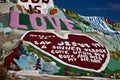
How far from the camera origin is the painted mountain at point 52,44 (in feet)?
82.1

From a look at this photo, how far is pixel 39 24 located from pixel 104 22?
1311cm

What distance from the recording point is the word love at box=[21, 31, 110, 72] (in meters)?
27.1

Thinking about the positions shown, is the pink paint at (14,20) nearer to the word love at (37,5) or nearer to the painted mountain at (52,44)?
the painted mountain at (52,44)

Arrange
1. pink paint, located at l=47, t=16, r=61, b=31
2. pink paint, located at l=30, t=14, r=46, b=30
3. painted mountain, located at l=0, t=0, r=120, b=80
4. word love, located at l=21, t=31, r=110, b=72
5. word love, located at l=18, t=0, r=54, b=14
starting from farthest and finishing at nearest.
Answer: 1. word love, located at l=18, t=0, r=54, b=14
2. pink paint, located at l=47, t=16, r=61, b=31
3. pink paint, located at l=30, t=14, r=46, b=30
4. word love, located at l=21, t=31, r=110, b=72
5. painted mountain, located at l=0, t=0, r=120, b=80

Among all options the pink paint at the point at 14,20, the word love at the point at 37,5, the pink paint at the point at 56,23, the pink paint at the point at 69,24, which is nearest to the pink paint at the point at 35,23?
the pink paint at the point at 56,23

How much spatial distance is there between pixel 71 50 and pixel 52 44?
1.75 m

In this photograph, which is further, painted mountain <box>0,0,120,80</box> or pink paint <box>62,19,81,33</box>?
pink paint <box>62,19,81,33</box>

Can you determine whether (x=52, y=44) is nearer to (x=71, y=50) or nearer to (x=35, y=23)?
(x=71, y=50)

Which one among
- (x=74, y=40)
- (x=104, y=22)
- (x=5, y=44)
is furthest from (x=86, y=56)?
(x=104, y=22)

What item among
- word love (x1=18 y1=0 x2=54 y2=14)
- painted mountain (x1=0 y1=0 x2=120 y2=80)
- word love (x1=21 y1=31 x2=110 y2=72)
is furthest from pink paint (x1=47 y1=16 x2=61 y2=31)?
word love (x1=18 y1=0 x2=54 y2=14)

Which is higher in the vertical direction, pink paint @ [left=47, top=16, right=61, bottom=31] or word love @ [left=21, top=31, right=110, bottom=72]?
pink paint @ [left=47, top=16, right=61, bottom=31]

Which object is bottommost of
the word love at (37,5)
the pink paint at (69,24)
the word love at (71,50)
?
the word love at (71,50)

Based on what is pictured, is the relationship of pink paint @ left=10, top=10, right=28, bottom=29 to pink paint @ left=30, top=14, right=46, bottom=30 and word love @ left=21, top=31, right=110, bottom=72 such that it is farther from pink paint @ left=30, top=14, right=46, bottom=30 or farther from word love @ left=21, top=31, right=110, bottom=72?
word love @ left=21, top=31, right=110, bottom=72

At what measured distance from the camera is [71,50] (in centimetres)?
2788
